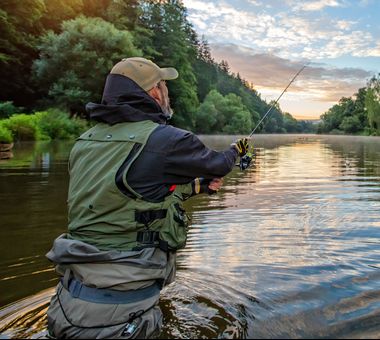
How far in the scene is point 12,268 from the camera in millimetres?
4680

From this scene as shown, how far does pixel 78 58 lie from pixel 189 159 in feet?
122

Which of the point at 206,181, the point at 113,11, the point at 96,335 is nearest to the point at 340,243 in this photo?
the point at 206,181

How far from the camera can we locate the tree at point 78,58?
36.8 metres

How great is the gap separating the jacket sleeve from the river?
116 centimetres

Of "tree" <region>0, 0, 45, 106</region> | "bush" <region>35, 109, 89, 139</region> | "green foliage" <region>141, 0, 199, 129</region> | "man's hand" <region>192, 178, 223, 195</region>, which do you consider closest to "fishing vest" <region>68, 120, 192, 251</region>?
"man's hand" <region>192, 178, 223, 195</region>

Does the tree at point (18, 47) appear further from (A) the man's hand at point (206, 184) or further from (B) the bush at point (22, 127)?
(A) the man's hand at point (206, 184)

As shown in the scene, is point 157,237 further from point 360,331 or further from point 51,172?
point 51,172

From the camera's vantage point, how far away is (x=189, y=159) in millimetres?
2746

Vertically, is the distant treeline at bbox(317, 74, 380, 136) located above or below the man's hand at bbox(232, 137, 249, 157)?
above

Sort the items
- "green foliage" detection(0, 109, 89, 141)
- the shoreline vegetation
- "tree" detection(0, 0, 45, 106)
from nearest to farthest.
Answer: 1. "green foliage" detection(0, 109, 89, 141)
2. the shoreline vegetation
3. "tree" detection(0, 0, 45, 106)

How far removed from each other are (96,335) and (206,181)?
1.34m

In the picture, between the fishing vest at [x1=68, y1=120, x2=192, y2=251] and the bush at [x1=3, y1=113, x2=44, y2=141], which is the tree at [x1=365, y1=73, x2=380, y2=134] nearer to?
the bush at [x1=3, y1=113, x2=44, y2=141]

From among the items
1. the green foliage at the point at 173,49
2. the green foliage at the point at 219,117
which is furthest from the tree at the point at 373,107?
the green foliage at the point at 173,49

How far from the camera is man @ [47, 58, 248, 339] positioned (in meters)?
2.63
